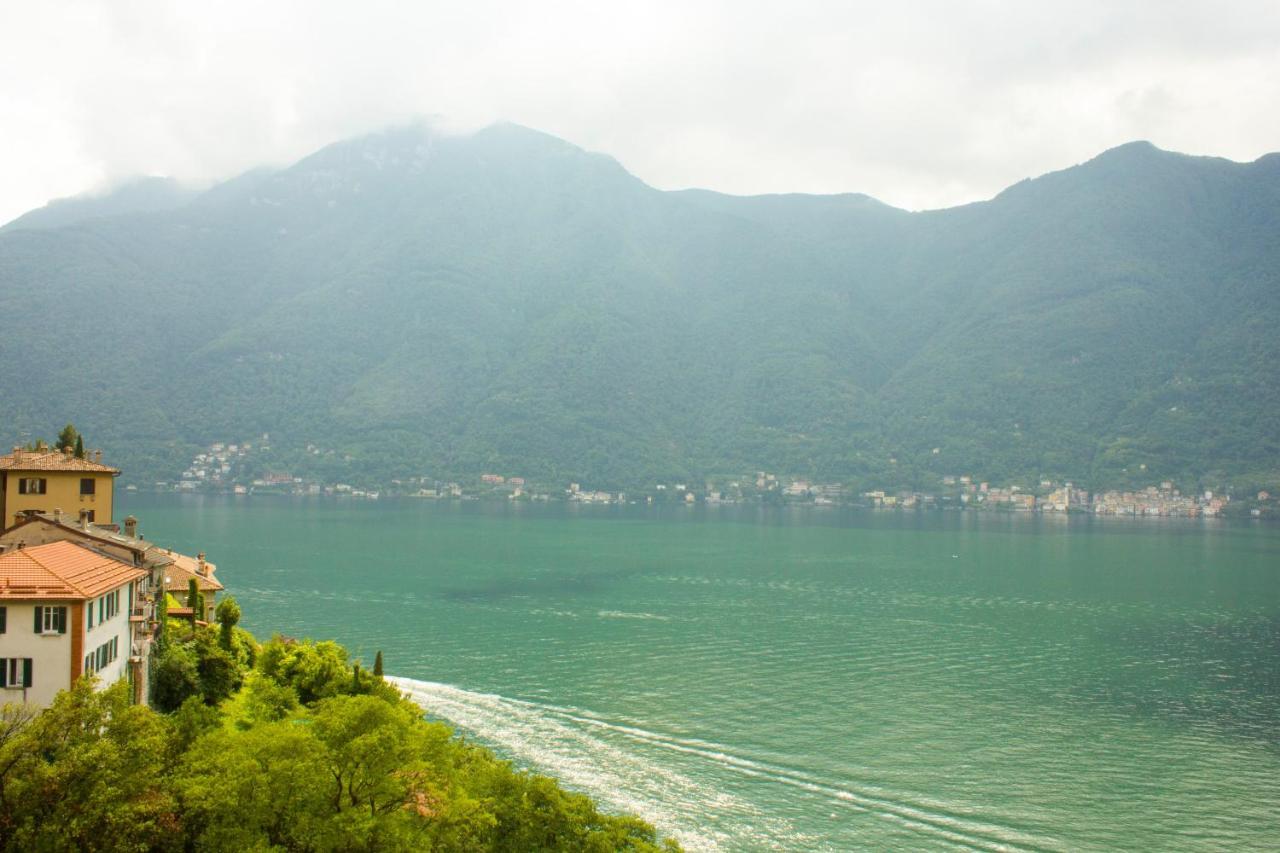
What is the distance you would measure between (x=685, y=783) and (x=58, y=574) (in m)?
19.3

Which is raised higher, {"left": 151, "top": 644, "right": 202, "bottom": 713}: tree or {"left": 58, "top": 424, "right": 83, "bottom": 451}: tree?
{"left": 58, "top": 424, "right": 83, "bottom": 451}: tree

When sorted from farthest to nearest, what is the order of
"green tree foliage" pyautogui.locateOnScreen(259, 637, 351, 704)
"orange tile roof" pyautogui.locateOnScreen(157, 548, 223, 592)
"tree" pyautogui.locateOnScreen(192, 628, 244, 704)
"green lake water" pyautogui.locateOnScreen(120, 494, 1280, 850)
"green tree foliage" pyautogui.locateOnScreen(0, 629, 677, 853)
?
"orange tile roof" pyautogui.locateOnScreen(157, 548, 223, 592) < "green tree foliage" pyautogui.locateOnScreen(259, 637, 351, 704) < "tree" pyautogui.locateOnScreen(192, 628, 244, 704) < "green lake water" pyautogui.locateOnScreen(120, 494, 1280, 850) < "green tree foliage" pyautogui.locateOnScreen(0, 629, 677, 853)

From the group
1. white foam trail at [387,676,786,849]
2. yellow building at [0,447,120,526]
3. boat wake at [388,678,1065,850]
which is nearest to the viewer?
boat wake at [388,678,1065,850]

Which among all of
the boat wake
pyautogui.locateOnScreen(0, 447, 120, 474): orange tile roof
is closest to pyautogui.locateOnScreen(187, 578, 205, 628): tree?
pyautogui.locateOnScreen(0, 447, 120, 474): orange tile roof

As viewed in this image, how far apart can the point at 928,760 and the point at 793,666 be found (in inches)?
620

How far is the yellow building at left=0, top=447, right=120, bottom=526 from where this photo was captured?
36375mm

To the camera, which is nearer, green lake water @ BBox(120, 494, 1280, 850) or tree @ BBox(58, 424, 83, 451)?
green lake water @ BBox(120, 494, 1280, 850)

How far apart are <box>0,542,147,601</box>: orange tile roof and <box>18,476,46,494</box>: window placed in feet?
39.4

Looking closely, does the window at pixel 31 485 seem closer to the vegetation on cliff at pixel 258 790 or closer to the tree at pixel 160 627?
the tree at pixel 160 627

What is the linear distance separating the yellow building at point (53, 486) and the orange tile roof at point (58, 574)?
10693mm

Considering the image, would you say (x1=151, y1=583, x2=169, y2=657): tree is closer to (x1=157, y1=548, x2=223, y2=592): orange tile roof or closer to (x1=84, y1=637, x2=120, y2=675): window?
(x1=84, y1=637, x2=120, y2=675): window

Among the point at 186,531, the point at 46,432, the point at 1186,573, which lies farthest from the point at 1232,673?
the point at 46,432

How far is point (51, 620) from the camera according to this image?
72.1 feet

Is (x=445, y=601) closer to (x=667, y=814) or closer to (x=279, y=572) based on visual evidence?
(x=279, y=572)
